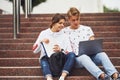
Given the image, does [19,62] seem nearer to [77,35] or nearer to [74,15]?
[77,35]

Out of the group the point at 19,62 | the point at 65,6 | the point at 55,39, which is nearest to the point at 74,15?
the point at 55,39

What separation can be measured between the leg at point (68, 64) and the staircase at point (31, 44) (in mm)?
111

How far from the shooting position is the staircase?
19.5 ft

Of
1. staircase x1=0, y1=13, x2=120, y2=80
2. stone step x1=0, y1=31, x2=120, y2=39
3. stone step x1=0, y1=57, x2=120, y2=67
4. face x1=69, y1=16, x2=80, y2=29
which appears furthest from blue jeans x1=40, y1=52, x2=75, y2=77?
stone step x1=0, y1=31, x2=120, y2=39

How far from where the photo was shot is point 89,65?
5.49 meters

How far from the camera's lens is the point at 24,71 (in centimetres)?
599

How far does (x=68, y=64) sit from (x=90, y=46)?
35cm

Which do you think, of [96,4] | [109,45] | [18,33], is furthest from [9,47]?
[96,4]

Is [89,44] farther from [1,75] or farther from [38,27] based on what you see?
[38,27]

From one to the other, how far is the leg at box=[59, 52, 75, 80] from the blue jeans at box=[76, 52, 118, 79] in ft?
0.29

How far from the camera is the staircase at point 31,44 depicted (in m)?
5.95

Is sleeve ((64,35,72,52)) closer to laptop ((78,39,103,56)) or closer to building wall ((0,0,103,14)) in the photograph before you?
laptop ((78,39,103,56))

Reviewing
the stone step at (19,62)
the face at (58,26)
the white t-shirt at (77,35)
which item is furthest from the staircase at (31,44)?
the face at (58,26)

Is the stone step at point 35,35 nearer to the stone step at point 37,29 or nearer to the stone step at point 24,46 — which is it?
the stone step at point 37,29
